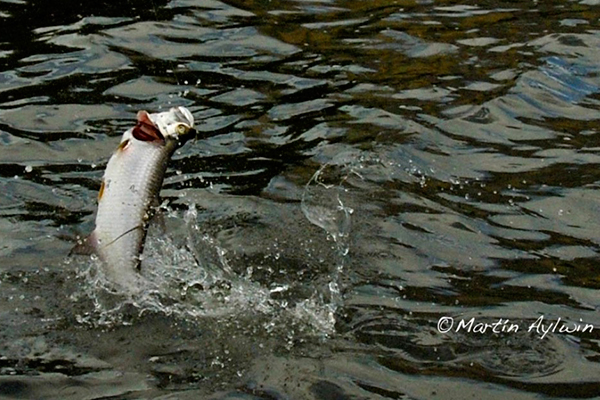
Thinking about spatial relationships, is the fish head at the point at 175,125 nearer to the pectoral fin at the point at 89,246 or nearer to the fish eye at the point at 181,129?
the fish eye at the point at 181,129

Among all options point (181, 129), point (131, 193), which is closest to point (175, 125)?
point (181, 129)

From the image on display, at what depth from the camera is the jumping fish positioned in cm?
641

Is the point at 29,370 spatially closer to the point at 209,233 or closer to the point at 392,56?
the point at 209,233

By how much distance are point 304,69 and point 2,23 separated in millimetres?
2942

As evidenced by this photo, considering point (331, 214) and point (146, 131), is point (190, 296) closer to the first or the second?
point (146, 131)

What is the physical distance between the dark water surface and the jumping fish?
400mm

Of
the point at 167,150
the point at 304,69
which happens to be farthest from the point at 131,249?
the point at 304,69

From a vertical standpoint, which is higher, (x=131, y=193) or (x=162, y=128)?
(x=162, y=128)

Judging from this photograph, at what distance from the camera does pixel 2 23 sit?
1137cm

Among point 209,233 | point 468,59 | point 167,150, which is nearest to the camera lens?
point 167,150
